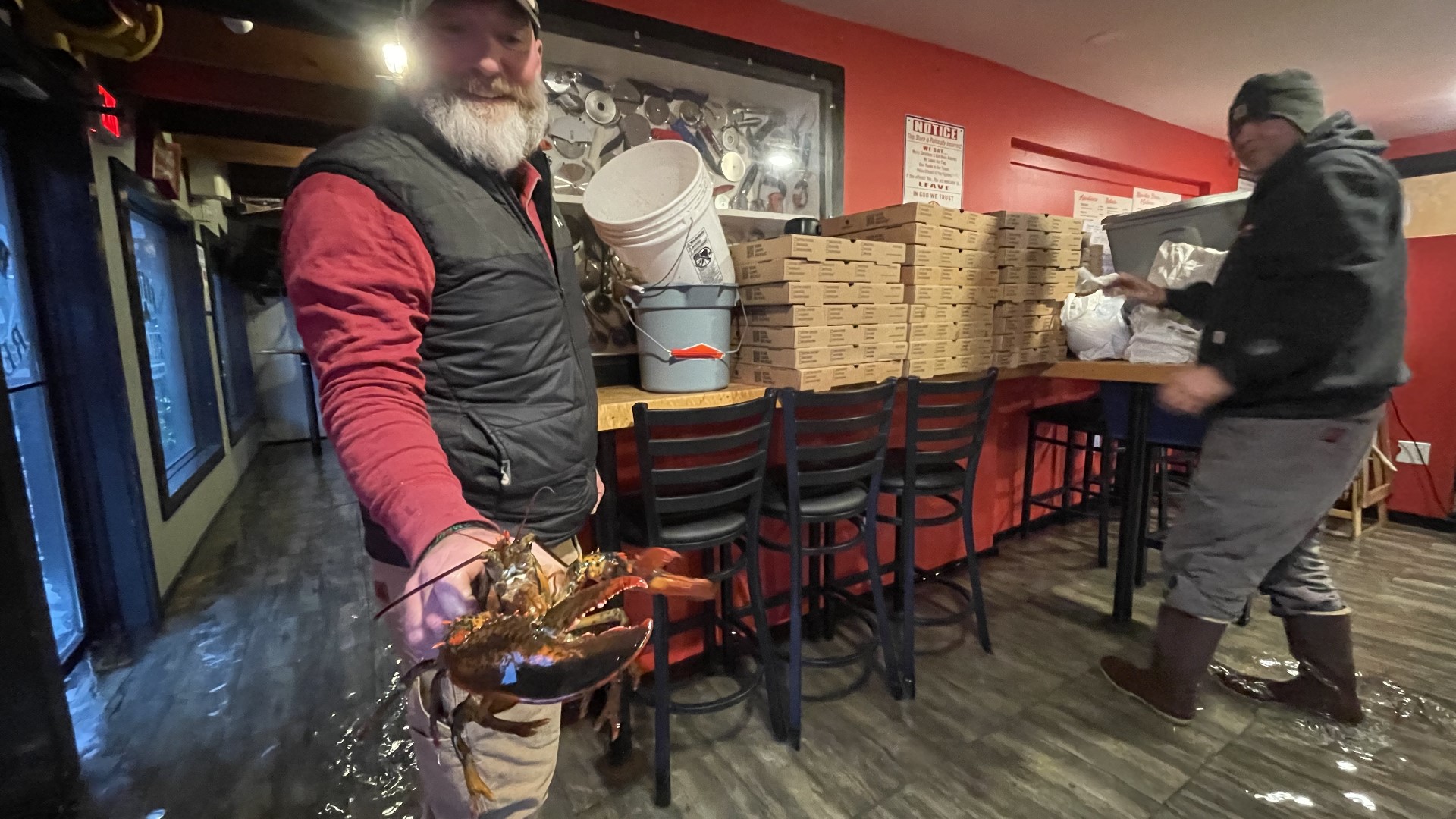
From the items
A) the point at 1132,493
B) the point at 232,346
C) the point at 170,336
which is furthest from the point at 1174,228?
the point at 232,346

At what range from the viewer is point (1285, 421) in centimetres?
161

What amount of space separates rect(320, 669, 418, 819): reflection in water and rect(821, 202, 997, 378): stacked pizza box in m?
1.89

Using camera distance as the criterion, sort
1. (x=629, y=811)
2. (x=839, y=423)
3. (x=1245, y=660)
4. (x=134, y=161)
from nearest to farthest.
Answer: (x=629, y=811) < (x=839, y=423) < (x=1245, y=660) < (x=134, y=161)

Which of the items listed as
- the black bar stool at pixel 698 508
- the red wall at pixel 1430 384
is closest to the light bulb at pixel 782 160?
the black bar stool at pixel 698 508

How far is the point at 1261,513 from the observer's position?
167 cm

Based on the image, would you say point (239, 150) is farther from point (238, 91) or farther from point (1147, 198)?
point (1147, 198)

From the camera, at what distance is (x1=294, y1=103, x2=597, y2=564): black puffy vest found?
82 cm

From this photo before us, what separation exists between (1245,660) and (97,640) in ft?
13.7

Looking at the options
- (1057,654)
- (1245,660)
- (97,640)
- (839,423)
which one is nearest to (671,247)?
(839,423)

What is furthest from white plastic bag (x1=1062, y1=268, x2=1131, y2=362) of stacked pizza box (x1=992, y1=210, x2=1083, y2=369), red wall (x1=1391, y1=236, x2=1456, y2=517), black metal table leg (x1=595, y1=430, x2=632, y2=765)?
red wall (x1=1391, y1=236, x2=1456, y2=517)

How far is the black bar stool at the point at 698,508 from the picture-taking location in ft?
5.04

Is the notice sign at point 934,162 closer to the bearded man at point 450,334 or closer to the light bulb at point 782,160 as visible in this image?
the light bulb at point 782,160

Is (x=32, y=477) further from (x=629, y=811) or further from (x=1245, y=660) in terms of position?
(x=1245, y=660)

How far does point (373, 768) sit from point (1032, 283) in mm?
2690
